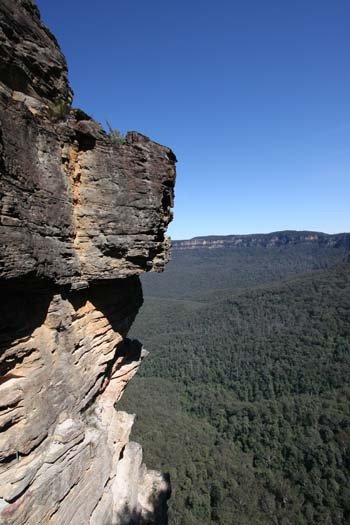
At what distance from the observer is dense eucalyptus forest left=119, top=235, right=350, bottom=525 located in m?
44.3

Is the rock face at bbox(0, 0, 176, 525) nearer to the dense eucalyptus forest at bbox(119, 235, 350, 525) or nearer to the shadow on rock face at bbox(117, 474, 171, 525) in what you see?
the shadow on rock face at bbox(117, 474, 171, 525)

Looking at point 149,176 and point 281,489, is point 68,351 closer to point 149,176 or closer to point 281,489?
point 149,176

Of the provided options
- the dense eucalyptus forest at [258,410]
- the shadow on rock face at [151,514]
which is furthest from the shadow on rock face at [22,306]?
the dense eucalyptus forest at [258,410]

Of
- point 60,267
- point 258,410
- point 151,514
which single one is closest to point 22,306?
point 60,267

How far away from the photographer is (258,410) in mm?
66812

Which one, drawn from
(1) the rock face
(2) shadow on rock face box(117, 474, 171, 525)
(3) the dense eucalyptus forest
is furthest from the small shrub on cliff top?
(3) the dense eucalyptus forest

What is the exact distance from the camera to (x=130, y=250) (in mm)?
9430

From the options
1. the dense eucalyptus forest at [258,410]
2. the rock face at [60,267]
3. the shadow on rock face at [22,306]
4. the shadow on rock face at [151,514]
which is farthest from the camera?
the dense eucalyptus forest at [258,410]

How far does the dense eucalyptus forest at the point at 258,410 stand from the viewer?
44281mm

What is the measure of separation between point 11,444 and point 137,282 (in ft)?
22.9

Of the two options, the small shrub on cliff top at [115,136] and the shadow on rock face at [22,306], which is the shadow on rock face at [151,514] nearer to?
the shadow on rock face at [22,306]

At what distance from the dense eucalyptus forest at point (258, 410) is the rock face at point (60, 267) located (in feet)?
138

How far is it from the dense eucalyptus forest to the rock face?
42.1 metres

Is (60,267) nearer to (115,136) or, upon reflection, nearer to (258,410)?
(115,136)
